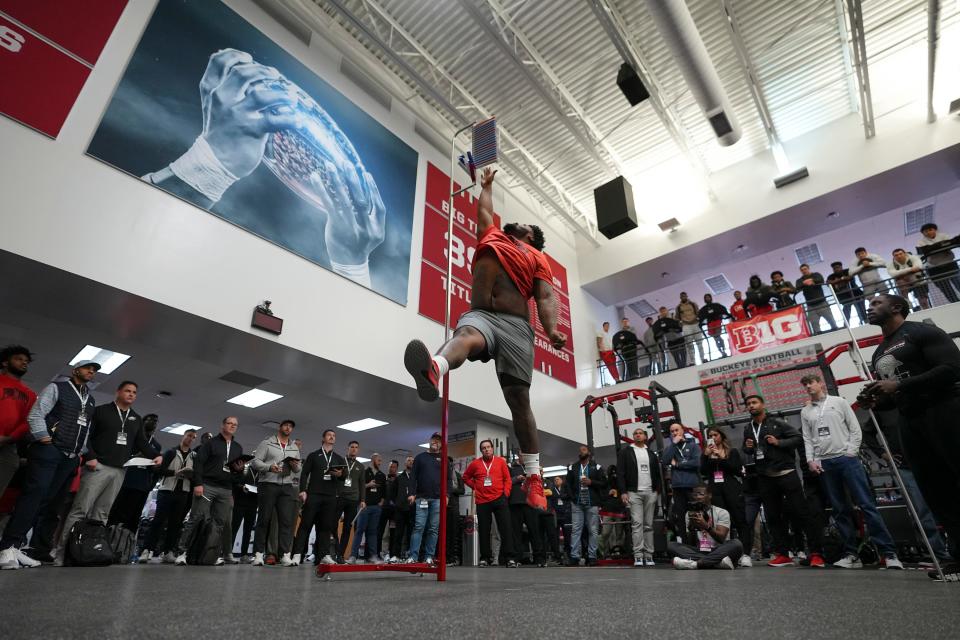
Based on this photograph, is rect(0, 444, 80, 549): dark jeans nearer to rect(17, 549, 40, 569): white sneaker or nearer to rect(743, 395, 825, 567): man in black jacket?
rect(17, 549, 40, 569): white sneaker

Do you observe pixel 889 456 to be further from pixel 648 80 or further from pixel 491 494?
pixel 648 80

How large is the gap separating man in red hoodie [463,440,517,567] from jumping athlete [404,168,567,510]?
355 centimetres

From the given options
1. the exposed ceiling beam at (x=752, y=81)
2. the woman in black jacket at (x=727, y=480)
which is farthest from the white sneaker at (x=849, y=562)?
the exposed ceiling beam at (x=752, y=81)

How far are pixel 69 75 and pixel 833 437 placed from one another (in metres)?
7.33

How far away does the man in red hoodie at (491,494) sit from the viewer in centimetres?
579

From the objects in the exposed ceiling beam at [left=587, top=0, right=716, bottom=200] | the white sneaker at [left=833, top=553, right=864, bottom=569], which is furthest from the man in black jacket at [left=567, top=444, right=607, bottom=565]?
the exposed ceiling beam at [left=587, top=0, right=716, bottom=200]

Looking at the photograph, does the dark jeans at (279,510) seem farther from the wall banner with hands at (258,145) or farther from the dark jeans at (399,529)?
the wall banner with hands at (258,145)

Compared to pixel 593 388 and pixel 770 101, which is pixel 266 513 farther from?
pixel 770 101

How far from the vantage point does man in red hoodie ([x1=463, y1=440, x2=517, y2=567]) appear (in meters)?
5.79

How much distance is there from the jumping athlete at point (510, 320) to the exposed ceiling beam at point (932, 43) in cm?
866

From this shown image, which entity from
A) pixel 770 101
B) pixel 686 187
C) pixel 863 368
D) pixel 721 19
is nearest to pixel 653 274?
pixel 686 187

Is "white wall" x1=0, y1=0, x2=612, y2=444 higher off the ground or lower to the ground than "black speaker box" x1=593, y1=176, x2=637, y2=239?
lower

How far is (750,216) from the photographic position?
1026 cm

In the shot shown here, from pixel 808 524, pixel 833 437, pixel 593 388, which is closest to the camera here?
pixel 833 437
